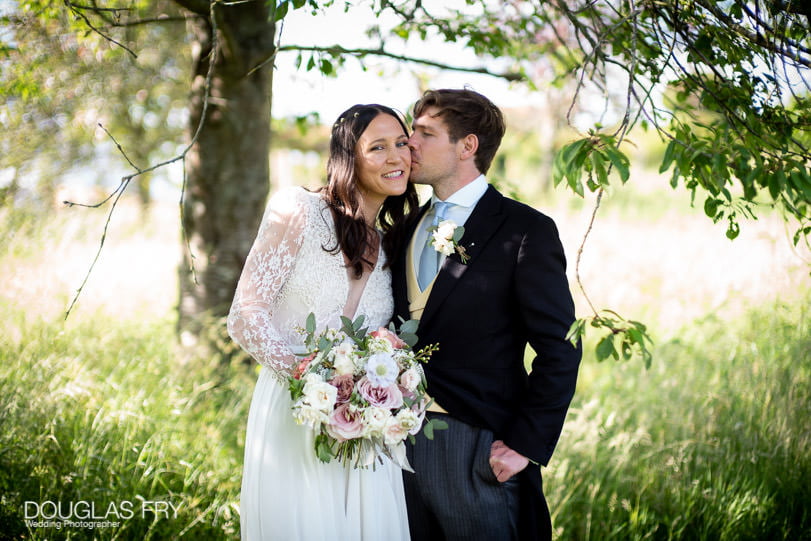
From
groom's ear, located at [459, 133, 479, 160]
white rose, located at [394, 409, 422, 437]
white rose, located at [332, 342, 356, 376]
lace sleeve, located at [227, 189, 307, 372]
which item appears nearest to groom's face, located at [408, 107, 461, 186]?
groom's ear, located at [459, 133, 479, 160]

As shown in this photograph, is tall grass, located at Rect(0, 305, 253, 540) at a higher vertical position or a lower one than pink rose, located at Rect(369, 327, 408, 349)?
lower

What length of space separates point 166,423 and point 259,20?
271cm

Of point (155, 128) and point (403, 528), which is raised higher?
point (155, 128)

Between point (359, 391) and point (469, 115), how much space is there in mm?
1530

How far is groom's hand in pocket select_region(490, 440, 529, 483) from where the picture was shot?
2.56m

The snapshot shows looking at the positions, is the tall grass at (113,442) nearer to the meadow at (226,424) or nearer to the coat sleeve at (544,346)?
the meadow at (226,424)

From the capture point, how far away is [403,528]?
8.72 feet

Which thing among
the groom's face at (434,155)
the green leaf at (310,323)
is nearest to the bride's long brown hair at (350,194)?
the groom's face at (434,155)

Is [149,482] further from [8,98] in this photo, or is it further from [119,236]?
[119,236]

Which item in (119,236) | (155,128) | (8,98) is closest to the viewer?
(8,98)

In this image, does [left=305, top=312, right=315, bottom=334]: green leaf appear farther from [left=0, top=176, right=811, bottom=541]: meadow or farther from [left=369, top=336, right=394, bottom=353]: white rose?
[left=0, top=176, right=811, bottom=541]: meadow

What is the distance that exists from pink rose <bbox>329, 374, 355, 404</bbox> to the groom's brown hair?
1341 millimetres

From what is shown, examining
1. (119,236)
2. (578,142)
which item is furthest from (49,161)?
(578,142)

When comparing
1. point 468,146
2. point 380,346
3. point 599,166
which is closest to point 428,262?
point 468,146
